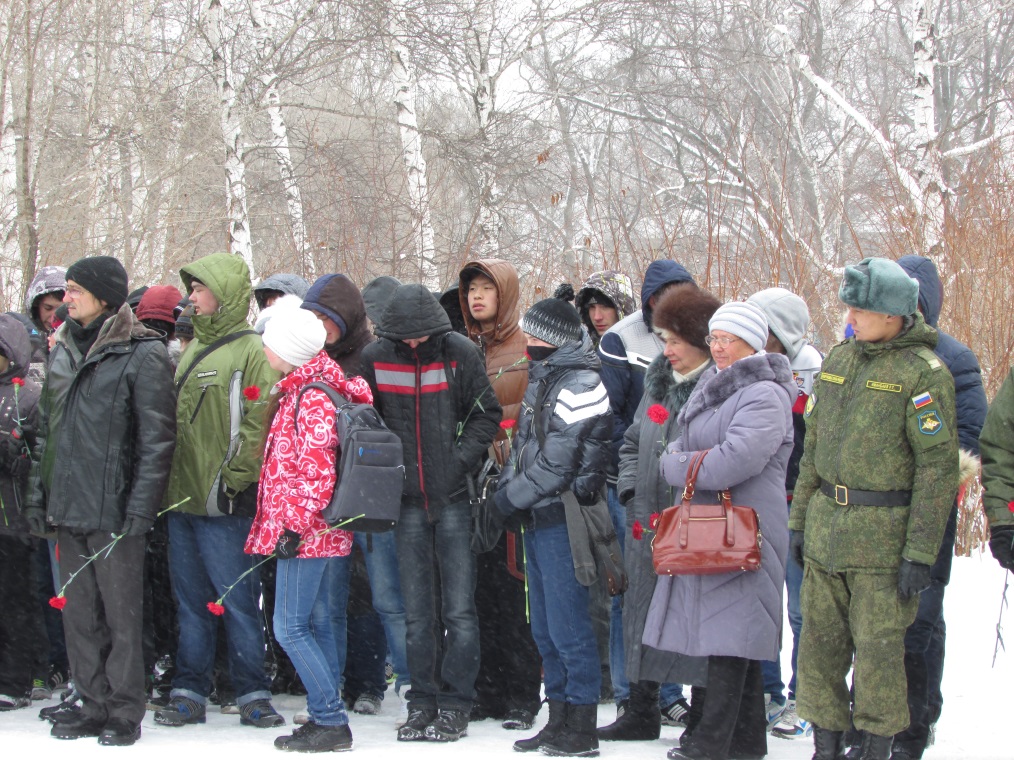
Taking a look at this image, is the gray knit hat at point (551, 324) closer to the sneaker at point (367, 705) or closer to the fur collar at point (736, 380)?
the fur collar at point (736, 380)

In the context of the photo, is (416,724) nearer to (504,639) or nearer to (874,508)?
(504,639)

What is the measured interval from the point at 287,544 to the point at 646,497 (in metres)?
1.60

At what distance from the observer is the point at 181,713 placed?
207 inches

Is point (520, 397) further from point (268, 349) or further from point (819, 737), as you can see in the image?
point (819, 737)

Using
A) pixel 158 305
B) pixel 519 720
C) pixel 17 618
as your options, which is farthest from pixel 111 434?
pixel 519 720

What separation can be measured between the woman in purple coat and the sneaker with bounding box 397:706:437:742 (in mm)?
1172

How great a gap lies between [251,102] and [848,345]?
9037 millimetres

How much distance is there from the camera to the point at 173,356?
6.21 metres

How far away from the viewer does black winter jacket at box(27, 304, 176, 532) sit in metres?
4.95

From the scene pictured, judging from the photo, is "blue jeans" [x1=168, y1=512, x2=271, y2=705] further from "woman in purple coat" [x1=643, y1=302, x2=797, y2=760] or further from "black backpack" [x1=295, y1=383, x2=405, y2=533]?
"woman in purple coat" [x1=643, y1=302, x2=797, y2=760]

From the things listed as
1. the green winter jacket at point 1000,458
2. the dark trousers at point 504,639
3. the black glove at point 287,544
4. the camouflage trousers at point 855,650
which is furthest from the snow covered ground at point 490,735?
the green winter jacket at point 1000,458

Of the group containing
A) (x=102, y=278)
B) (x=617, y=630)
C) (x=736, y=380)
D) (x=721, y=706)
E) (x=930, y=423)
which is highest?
(x=102, y=278)

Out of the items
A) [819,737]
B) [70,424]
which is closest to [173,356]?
[70,424]

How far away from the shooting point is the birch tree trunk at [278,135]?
11.1m
